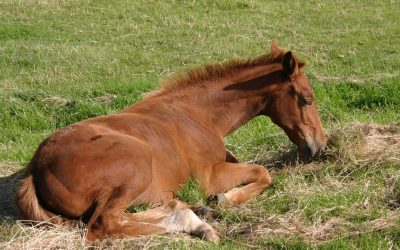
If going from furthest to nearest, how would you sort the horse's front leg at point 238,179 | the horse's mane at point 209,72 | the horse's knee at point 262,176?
the horse's mane at point 209,72 < the horse's knee at point 262,176 < the horse's front leg at point 238,179

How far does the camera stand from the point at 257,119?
9.09 metres

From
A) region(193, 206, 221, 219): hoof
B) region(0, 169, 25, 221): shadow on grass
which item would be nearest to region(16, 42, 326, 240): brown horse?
region(193, 206, 221, 219): hoof

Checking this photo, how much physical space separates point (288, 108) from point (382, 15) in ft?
35.5

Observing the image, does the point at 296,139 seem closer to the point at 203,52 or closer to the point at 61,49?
the point at 203,52

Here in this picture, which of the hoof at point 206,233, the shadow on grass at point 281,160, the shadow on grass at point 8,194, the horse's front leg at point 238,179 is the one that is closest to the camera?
the hoof at point 206,233

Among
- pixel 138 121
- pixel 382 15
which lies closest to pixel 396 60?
pixel 382 15

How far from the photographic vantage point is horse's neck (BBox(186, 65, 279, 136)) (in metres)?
6.86

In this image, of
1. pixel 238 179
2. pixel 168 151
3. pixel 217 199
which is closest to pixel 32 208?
pixel 168 151

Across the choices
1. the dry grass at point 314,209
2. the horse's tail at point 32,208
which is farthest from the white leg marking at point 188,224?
the horse's tail at point 32,208

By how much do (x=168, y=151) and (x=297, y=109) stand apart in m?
1.46

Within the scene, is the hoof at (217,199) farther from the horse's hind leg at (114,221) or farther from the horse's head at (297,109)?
the horse's head at (297,109)

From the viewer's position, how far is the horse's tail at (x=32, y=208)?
543 cm

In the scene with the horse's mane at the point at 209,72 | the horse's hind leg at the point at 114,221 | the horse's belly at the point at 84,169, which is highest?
the horse's mane at the point at 209,72

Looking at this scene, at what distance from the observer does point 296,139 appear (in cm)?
690
